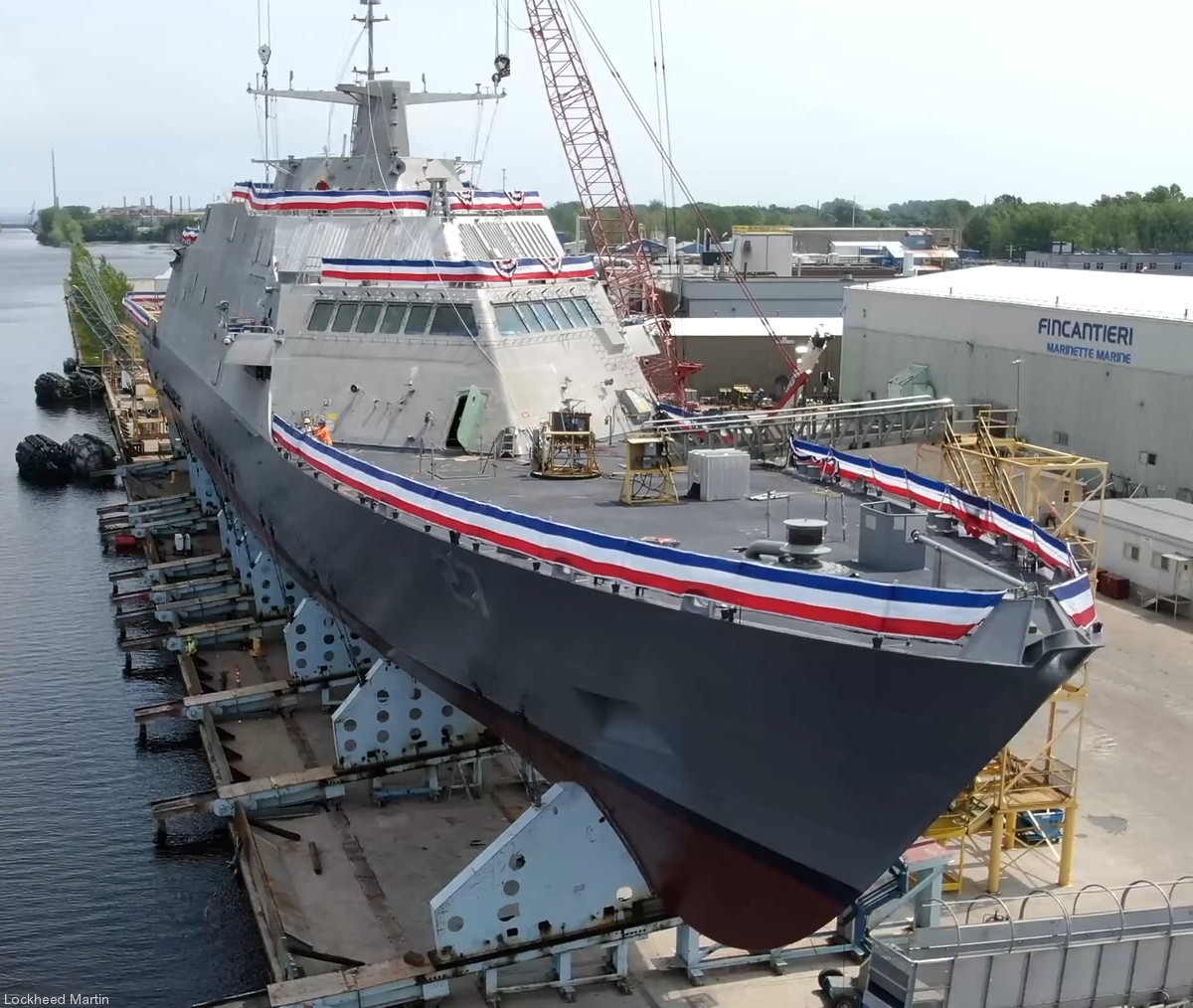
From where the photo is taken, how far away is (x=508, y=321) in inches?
682

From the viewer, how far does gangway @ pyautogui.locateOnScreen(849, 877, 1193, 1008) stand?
33.8 ft

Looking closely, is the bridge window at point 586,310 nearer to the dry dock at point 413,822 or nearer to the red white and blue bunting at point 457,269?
the red white and blue bunting at point 457,269

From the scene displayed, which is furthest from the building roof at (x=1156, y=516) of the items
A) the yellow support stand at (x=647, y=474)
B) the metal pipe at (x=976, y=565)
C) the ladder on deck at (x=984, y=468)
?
the metal pipe at (x=976, y=565)

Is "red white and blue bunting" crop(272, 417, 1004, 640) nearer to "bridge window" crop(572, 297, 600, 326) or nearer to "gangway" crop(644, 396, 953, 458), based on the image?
"gangway" crop(644, 396, 953, 458)

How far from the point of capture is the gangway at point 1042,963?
33.8ft

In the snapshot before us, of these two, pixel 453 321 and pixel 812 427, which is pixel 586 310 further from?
pixel 812 427

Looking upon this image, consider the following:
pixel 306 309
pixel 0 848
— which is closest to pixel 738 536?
pixel 306 309

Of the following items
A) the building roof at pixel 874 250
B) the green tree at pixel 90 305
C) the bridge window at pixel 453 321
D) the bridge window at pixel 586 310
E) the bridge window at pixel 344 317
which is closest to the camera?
the bridge window at pixel 453 321

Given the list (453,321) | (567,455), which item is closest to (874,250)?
(453,321)

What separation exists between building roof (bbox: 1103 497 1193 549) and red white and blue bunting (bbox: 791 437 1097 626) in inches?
399

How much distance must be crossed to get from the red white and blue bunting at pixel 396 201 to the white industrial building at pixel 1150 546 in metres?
12.2

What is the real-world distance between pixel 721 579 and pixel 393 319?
9032 mm

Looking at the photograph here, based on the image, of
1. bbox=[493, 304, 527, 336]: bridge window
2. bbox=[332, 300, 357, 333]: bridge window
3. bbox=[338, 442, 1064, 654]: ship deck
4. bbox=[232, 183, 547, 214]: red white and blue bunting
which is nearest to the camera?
bbox=[338, 442, 1064, 654]: ship deck

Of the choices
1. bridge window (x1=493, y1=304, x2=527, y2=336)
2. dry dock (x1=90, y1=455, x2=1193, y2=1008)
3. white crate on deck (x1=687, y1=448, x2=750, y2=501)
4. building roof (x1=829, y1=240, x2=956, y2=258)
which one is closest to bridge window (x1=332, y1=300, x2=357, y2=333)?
bridge window (x1=493, y1=304, x2=527, y2=336)
